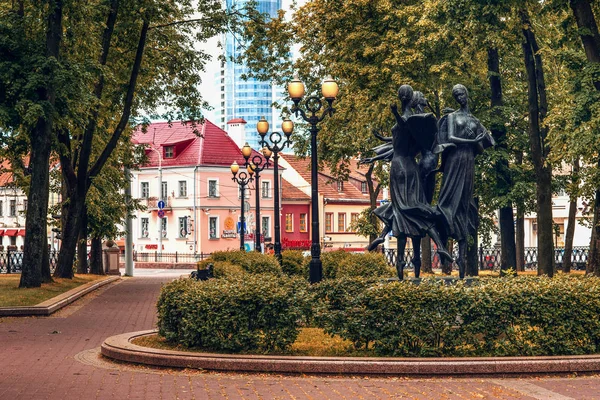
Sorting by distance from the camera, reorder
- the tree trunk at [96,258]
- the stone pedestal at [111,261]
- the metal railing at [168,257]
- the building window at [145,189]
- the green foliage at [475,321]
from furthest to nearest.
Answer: the building window at [145,189] → the metal railing at [168,257] → the stone pedestal at [111,261] → the tree trunk at [96,258] → the green foliage at [475,321]

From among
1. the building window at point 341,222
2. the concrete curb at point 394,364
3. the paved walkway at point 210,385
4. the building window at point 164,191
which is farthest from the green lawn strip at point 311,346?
the building window at point 341,222

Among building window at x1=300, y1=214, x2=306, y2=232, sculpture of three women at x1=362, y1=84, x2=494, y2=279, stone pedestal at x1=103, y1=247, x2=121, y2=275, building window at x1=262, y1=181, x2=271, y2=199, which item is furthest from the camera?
building window at x1=300, y1=214, x2=306, y2=232

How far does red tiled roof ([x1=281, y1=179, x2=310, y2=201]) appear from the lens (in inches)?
3028

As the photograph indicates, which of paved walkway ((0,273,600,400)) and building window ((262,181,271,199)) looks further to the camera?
building window ((262,181,271,199))

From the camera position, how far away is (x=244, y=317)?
11.7 meters

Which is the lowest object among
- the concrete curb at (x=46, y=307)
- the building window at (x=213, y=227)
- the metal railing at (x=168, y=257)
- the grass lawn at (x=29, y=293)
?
the concrete curb at (x=46, y=307)

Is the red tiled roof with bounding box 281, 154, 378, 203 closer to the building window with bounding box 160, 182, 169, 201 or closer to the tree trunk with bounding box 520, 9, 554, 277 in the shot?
the building window with bounding box 160, 182, 169, 201

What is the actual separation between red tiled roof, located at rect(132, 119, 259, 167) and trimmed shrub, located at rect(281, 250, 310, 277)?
144 feet

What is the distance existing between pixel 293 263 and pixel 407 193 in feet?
43.2

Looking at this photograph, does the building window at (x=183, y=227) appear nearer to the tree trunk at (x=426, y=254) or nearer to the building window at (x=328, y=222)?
the building window at (x=328, y=222)

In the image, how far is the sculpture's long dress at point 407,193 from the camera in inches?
572

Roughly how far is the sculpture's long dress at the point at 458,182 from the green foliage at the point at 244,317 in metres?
3.45

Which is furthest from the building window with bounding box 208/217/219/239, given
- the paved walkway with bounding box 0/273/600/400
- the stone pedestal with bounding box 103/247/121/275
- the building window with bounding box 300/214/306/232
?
the paved walkway with bounding box 0/273/600/400

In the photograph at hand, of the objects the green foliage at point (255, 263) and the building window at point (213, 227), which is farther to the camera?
the building window at point (213, 227)
